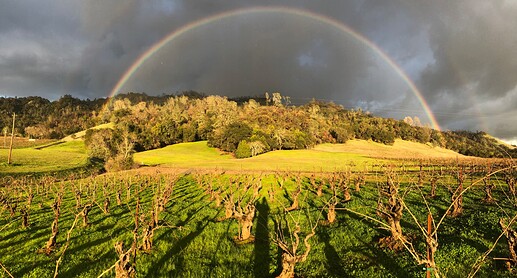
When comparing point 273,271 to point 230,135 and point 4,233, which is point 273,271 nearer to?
point 4,233

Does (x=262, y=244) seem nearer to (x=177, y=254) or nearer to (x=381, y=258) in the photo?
(x=177, y=254)

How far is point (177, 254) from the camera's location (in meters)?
17.4

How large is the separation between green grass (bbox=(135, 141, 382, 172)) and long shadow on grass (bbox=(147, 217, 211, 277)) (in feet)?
120

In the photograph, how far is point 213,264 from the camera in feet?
52.8

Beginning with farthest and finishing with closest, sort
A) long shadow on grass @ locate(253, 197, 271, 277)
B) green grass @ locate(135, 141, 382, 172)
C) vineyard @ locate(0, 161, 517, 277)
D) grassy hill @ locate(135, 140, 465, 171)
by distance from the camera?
grassy hill @ locate(135, 140, 465, 171) → green grass @ locate(135, 141, 382, 172) → long shadow on grass @ locate(253, 197, 271, 277) → vineyard @ locate(0, 161, 517, 277)

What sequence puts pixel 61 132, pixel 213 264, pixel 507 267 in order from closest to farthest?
pixel 507 267 < pixel 213 264 < pixel 61 132

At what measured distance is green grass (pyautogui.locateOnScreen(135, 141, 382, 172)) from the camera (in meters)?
75.9

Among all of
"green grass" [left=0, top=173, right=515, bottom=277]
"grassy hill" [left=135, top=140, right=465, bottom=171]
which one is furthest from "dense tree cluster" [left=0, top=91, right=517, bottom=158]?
"green grass" [left=0, top=173, right=515, bottom=277]

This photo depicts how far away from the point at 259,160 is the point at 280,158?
8134 mm

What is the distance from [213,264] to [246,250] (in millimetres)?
2530

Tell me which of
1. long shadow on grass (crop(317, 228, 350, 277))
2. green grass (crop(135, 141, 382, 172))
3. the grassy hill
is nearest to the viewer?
long shadow on grass (crop(317, 228, 350, 277))

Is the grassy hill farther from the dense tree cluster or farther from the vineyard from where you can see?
the vineyard

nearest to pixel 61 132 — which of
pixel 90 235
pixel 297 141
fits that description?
pixel 297 141

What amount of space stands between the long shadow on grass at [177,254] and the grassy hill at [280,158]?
126ft
